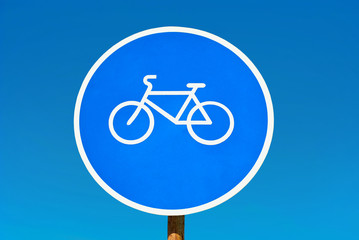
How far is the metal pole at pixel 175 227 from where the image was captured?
1798mm

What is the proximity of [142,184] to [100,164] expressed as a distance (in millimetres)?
197

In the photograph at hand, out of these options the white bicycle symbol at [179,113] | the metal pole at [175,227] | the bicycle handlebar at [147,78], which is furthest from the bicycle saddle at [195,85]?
the metal pole at [175,227]

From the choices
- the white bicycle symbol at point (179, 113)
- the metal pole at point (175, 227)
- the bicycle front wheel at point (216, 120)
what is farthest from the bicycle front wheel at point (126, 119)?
the metal pole at point (175, 227)

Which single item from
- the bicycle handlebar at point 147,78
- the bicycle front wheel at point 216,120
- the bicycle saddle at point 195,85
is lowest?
the bicycle front wheel at point 216,120

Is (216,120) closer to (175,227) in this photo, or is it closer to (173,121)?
(173,121)

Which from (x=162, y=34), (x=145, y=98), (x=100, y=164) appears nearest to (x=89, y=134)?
(x=100, y=164)

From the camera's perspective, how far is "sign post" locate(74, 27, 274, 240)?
69.1 inches

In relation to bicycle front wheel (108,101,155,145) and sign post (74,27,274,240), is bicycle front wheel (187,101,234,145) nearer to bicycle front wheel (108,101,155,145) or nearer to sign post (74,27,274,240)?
sign post (74,27,274,240)

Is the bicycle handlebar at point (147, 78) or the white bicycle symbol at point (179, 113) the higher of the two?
the bicycle handlebar at point (147, 78)

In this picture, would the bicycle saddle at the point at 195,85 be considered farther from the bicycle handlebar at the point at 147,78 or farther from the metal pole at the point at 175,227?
the metal pole at the point at 175,227

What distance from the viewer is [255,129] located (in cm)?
175

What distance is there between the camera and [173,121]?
1.78 metres

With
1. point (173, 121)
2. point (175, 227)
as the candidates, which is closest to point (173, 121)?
point (173, 121)

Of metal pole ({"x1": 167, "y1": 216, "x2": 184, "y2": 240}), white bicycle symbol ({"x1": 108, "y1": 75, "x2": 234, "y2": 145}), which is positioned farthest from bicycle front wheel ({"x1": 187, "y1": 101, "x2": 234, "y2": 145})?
metal pole ({"x1": 167, "y1": 216, "x2": 184, "y2": 240})
